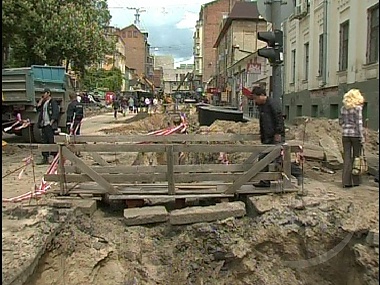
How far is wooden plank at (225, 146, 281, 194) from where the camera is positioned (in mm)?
6875

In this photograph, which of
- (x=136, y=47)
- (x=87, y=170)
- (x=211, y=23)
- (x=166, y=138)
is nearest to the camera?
(x=87, y=170)

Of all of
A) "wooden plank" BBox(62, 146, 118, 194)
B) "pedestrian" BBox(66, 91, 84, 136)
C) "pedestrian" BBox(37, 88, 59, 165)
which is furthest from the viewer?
"pedestrian" BBox(66, 91, 84, 136)

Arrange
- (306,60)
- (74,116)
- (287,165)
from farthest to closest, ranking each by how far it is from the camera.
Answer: (306,60) → (74,116) → (287,165)

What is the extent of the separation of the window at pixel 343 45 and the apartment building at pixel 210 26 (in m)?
71.7

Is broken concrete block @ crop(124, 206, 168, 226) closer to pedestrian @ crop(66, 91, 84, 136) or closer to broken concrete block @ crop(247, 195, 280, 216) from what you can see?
broken concrete block @ crop(247, 195, 280, 216)

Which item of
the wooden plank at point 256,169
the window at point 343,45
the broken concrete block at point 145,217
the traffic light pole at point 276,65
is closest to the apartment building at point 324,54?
the window at point 343,45

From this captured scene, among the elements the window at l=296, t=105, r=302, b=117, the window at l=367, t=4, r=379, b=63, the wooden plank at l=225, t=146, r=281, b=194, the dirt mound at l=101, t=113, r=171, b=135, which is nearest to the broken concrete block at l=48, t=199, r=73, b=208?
the wooden plank at l=225, t=146, r=281, b=194

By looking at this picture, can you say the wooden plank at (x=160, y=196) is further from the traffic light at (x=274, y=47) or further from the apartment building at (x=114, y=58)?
the apartment building at (x=114, y=58)

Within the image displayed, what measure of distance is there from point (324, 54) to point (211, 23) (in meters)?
77.5

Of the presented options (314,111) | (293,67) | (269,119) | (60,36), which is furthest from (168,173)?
(60,36)

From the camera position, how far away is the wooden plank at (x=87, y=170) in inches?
268

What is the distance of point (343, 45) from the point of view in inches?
672

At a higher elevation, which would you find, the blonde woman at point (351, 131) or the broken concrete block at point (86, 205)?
the blonde woman at point (351, 131)

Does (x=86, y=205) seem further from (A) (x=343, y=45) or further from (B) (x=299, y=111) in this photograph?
(B) (x=299, y=111)
